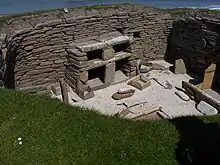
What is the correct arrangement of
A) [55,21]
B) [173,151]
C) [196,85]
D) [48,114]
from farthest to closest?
[196,85]
[55,21]
[48,114]
[173,151]

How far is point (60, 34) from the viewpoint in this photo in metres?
13.8

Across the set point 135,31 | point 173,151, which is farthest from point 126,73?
point 173,151

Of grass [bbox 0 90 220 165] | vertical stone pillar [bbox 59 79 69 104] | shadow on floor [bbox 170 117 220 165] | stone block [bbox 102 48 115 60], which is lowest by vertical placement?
vertical stone pillar [bbox 59 79 69 104]

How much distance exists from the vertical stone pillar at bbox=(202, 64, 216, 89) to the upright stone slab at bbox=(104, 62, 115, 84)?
328cm

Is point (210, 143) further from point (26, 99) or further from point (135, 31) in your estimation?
point (135, 31)

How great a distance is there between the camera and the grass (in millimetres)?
6262

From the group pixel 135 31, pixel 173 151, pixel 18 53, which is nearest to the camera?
pixel 173 151

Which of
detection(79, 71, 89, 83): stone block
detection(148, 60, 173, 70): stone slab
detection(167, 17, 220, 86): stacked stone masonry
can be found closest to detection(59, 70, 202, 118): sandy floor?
detection(79, 71, 89, 83): stone block

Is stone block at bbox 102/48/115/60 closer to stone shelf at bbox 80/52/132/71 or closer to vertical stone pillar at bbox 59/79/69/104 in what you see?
stone shelf at bbox 80/52/132/71

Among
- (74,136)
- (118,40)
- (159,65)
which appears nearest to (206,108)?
(159,65)

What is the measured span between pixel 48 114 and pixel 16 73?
610cm

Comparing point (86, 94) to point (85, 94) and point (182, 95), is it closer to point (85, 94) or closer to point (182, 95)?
point (85, 94)

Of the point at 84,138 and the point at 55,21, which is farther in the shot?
the point at 55,21

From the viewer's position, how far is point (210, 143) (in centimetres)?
679
